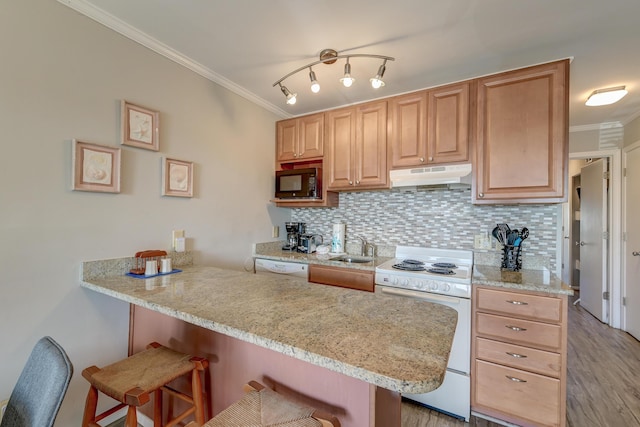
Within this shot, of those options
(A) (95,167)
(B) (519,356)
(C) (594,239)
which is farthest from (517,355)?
(C) (594,239)

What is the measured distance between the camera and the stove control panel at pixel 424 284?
172cm

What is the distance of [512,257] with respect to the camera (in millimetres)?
2031

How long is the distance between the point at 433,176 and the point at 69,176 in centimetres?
228

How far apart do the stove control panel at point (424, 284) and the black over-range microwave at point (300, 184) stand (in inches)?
40.1

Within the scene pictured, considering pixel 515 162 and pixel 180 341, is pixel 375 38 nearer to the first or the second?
pixel 515 162

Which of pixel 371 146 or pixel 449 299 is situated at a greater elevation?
pixel 371 146

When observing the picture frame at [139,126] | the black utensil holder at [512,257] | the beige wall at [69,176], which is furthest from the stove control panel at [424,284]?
the picture frame at [139,126]

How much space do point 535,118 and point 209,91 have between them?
237cm

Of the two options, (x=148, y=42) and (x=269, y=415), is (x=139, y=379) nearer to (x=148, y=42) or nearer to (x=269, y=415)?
(x=269, y=415)

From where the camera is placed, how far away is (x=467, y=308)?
1.71 metres

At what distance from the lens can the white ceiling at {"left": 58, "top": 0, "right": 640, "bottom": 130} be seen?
140cm

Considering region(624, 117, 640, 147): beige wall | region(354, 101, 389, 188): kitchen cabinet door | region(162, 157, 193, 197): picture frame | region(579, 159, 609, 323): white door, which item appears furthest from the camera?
region(579, 159, 609, 323): white door

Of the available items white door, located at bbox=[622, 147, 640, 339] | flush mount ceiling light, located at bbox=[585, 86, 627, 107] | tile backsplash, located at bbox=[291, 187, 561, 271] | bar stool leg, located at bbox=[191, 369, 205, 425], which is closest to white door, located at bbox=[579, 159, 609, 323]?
white door, located at bbox=[622, 147, 640, 339]

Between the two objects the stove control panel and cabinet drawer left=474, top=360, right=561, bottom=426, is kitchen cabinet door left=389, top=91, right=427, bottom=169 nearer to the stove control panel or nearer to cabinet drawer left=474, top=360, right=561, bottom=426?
the stove control panel
